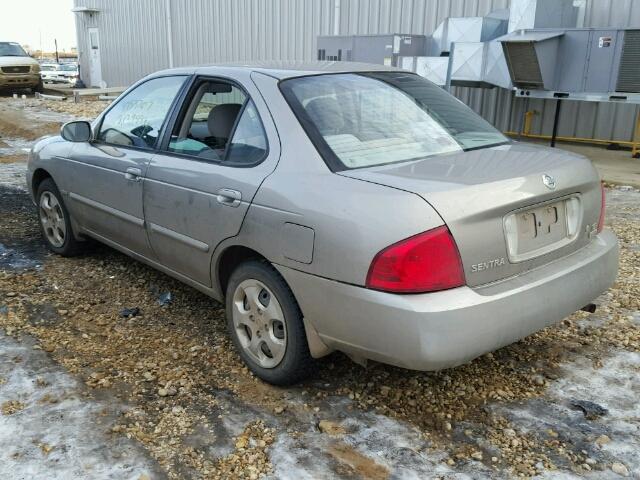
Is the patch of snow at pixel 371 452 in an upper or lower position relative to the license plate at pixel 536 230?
lower

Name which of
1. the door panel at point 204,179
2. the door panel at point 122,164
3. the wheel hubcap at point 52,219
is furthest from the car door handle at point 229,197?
the wheel hubcap at point 52,219

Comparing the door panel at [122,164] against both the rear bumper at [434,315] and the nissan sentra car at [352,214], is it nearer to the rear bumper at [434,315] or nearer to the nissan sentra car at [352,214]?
the nissan sentra car at [352,214]

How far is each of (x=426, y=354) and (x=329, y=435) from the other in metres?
0.63

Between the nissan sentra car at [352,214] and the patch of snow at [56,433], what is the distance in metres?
0.79

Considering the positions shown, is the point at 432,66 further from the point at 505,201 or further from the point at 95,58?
the point at 95,58

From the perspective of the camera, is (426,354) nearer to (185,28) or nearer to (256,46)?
(256,46)

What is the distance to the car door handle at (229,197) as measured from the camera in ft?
9.98

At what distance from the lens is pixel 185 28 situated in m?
20.9

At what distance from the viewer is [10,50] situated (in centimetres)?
2230

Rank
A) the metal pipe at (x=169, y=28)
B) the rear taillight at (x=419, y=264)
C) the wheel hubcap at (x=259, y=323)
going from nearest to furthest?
1. the rear taillight at (x=419, y=264)
2. the wheel hubcap at (x=259, y=323)
3. the metal pipe at (x=169, y=28)

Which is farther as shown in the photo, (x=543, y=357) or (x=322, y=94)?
(x=543, y=357)

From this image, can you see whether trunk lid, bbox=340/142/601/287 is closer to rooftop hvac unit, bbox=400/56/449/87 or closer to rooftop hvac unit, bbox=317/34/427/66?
rooftop hvac unit, bbox=400/56/449/87

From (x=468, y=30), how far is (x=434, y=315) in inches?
362

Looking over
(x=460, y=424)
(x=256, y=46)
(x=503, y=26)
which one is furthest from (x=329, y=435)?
(x=256, y=46)
